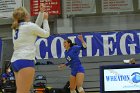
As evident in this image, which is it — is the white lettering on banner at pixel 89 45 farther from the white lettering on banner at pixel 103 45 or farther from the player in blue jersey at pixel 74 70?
the player in blue jersey at pixel 74 70

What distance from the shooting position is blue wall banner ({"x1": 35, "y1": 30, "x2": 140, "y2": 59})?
12.1 meters

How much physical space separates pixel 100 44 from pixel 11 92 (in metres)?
3.37

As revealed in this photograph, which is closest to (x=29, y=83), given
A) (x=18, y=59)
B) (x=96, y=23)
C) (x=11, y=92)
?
(x=18, y=59)

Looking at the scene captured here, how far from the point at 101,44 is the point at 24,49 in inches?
309

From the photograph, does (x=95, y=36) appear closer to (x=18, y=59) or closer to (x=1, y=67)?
(x=1, y=67)

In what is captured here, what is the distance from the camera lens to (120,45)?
39.7 feet

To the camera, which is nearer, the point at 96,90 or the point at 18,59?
the point at 18,59

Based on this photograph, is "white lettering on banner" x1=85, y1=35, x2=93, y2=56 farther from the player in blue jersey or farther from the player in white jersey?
the player in white jersey

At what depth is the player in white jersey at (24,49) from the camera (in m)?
4.41

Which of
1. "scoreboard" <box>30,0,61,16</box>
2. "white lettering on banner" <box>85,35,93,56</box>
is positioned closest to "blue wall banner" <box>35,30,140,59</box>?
Answer: "white lettering on banner" <box>85,35,93,56</box>

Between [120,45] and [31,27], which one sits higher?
[31,27]

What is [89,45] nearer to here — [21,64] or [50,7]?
[50,7]

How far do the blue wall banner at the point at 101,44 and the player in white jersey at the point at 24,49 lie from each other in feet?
25.1

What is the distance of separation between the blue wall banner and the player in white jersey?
7.65 metres
